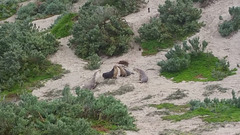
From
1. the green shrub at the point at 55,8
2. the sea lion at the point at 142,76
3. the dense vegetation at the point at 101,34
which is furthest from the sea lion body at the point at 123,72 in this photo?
the green shrub at the point at 55,8

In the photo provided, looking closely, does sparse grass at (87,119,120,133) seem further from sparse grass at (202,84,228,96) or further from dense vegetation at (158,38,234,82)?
dense vegetation at (158,38,234,82)

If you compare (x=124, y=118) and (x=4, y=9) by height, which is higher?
(x=4, y=9)

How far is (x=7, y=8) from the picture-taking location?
32.8 meters

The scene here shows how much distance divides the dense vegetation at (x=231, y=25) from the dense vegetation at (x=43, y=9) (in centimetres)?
1399

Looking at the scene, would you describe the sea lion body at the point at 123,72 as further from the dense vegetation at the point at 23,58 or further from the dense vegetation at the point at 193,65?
the dense vegetation at the point at 23,58

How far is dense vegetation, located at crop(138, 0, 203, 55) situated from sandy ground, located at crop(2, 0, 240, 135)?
1.70ft

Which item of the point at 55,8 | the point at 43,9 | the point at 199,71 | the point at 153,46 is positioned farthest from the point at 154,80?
the point at 43,9

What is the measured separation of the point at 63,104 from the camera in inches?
385

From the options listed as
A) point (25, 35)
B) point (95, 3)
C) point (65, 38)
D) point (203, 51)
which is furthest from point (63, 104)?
point (95, 3)

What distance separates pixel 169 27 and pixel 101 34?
3.27m

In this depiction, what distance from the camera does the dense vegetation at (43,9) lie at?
97.3ft

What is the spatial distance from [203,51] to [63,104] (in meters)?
8.84

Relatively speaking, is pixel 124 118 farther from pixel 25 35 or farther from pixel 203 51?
pixel 25 35

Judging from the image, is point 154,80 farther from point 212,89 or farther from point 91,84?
point 212,89
